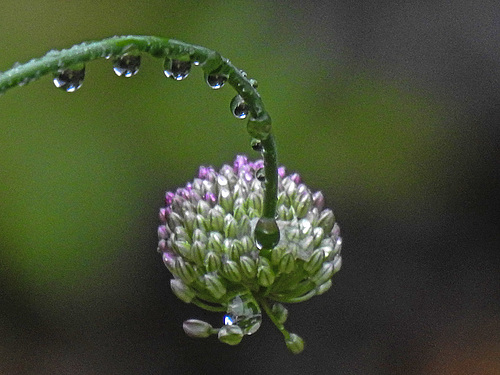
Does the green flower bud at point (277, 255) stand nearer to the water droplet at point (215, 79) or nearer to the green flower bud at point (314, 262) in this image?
the green flower bud at point (314, 262)

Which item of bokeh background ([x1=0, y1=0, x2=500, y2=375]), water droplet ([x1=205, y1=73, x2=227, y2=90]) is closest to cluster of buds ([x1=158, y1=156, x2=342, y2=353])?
water droplet ([x1=205, y1=73, x2=227, y2=90])

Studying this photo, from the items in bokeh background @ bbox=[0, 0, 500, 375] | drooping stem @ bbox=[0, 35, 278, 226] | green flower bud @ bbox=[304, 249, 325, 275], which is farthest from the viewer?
bokeh background @ bbox=[0, 0, 500, 375]

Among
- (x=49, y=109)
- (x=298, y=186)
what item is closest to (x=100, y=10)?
(x=49, y=109)

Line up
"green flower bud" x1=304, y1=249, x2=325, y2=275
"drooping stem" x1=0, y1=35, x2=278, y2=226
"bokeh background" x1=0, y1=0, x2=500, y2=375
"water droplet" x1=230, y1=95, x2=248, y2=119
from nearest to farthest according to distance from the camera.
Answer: "drooping stem" x1=0, y1=35, x2=278, y2=226 < "water droplet" x1=230, y1=95, x2=248, y2=119 < "green flower bud" x1=304, y1=249, x2=325, y2=275 < "bokeh background" x1=0, y1=0, x2=500, y2=375

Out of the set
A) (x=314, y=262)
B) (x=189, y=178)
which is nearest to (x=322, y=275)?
(x=314, y=262)

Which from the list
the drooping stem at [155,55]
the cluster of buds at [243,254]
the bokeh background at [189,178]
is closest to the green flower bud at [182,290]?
the cluster of buds at [243,254]

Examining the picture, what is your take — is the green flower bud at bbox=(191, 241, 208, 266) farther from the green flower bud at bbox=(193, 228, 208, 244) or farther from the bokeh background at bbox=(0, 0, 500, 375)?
the bokeh background at bbox=(0, 0, 500, 375)
